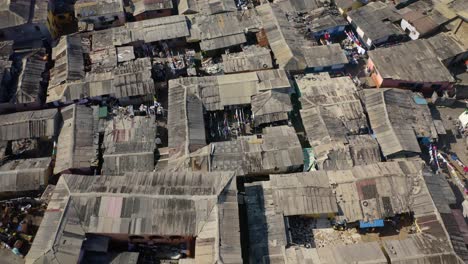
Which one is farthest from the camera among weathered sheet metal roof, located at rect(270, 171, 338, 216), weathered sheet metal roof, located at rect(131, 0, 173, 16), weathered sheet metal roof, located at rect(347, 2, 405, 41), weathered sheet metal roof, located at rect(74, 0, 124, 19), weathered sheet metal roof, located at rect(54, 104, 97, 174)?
weathered sheet metal roof, located at rect(131, 0, 173, 16)

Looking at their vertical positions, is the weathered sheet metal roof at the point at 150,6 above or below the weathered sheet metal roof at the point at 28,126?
above

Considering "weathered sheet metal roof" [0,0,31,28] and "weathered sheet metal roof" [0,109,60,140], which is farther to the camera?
"weathered sheet metal roof" [0,0,31,28]

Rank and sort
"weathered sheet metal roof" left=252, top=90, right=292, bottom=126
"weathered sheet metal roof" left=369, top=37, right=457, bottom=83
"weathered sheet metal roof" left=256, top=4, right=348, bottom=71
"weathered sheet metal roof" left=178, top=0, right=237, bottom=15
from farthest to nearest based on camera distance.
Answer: "weathered sheet metal roof" left=178, top=0, right=237, bottom=15 < "weathered sheet metal roof" left=256, top=4, right=348, bottom=71 < "weathered sheet metal roof" left=369, top=37, right=457, bottom=83 < "weathered sheet metal roof" left=252, top=90, right=292, bottom=126

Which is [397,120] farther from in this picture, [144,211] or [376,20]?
[144,211]

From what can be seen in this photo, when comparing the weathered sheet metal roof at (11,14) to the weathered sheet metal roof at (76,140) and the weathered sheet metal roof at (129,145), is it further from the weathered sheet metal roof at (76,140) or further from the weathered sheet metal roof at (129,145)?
the weathered sheet metal roof at (129,145)

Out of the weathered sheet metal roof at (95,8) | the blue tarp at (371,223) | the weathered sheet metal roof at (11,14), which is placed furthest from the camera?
the weathered sheet metal roof at (95,8)

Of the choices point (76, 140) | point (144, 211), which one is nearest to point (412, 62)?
point (144, 211)

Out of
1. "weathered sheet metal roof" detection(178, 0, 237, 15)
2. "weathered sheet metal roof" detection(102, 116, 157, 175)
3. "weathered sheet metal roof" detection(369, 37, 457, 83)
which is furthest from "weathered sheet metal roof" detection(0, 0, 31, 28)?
"weathered sheet metal roof" detection(369, 37, 457, 83)

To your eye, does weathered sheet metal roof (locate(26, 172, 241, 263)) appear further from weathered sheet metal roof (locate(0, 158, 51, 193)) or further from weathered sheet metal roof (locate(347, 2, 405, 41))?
weathered sheet metal roof (locate(347, 2, 405, 41))

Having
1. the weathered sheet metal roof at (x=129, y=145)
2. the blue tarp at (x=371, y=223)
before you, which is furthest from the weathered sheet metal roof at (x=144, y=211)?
the blue tarp at (x=371, y=223)

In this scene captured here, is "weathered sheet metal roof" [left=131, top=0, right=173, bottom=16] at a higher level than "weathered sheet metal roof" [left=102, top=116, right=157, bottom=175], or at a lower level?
higher

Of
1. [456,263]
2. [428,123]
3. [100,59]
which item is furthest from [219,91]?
[456,263]

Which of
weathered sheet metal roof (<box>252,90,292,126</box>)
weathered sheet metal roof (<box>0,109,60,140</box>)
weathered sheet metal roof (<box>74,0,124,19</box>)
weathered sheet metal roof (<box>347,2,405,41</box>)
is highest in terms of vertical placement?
weathered sheet metal roof (<box>74,0,124,19</box>)
